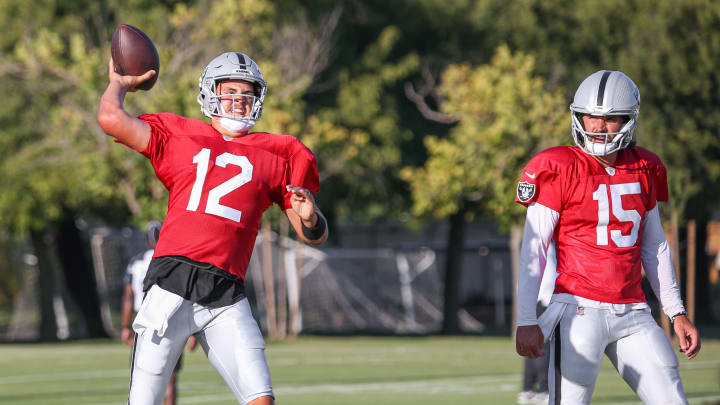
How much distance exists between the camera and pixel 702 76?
21.7 meters

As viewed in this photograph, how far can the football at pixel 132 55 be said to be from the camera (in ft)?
18.7

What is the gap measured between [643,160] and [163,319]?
2.49m

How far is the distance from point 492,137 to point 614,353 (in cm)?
1697

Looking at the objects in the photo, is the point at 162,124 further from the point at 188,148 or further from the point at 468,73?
the point at 468,73

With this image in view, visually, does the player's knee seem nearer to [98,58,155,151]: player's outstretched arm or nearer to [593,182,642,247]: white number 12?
[98,58,155,151]: player's outstretched arm

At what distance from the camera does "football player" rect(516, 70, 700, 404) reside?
5559 millimetres

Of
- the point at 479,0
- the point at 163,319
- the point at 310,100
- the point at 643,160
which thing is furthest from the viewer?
the point at 479,0

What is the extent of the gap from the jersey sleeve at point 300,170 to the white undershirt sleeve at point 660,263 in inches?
66.2

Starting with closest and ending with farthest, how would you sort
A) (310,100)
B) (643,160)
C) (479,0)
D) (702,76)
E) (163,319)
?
1. (163,319)
2. (643,160)
3. (702,76)
4. (310,100)
5. (479,0)

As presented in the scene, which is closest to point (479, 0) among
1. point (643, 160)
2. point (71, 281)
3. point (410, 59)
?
point (410, 59)

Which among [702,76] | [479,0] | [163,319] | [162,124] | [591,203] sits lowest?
[163,319]

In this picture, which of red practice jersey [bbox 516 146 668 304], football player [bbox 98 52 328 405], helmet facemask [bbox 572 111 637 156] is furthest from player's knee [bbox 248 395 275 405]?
helmet facemask [bbox 572 111 637 156]

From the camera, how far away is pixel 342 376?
15.3 metres

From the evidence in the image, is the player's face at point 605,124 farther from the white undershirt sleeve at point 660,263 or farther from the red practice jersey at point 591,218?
the white undershirt sleeve at point 660,263
